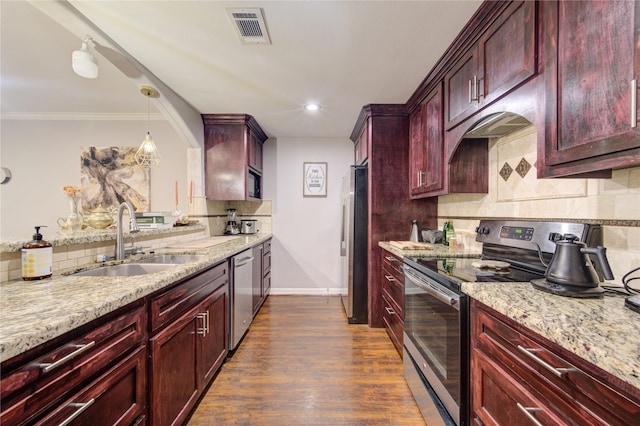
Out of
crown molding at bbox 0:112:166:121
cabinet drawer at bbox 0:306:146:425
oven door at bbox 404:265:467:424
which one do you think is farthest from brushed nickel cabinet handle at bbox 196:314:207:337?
crown molding at bbox 0:112:166:121

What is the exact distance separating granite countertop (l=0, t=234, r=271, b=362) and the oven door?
4.49ft

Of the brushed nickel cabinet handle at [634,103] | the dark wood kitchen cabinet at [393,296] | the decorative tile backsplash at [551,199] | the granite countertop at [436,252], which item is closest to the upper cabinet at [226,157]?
the dark wood kitchen cabinet at [393,296]

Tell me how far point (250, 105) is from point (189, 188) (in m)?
1.22

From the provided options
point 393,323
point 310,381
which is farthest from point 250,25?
point 393,323

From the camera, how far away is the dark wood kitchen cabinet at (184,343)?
1.21m

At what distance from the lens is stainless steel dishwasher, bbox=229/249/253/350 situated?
7.25 feet

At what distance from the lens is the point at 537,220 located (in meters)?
1.54

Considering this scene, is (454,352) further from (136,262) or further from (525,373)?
(136,262)

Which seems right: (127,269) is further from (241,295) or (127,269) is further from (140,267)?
(241,295)

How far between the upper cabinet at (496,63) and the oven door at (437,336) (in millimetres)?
1088

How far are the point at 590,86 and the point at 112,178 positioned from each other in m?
4.54

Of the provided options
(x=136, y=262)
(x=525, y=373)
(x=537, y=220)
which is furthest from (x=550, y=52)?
(x=136, y=262)

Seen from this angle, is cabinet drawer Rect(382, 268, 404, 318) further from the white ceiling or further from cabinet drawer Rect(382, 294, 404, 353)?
the white ceiling

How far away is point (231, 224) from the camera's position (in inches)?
145
